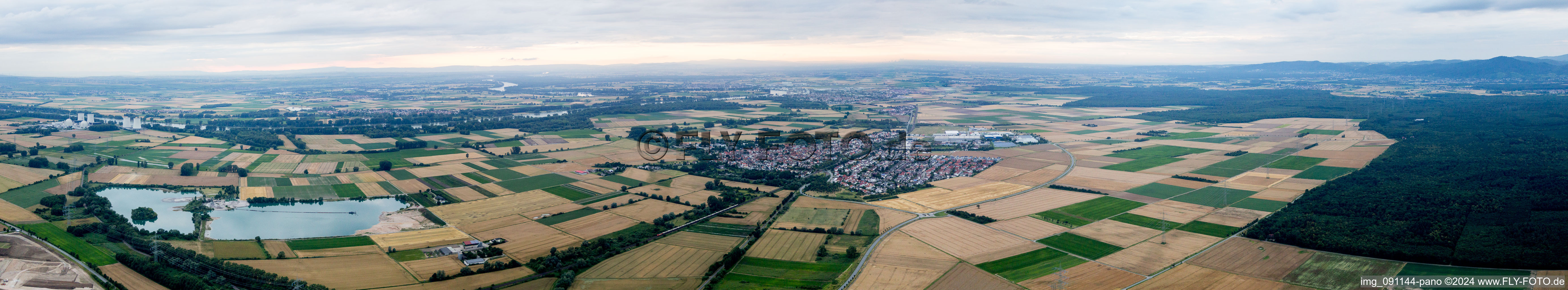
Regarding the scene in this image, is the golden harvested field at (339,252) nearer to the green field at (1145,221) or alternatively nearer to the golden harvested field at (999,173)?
the green field at (1145,221)

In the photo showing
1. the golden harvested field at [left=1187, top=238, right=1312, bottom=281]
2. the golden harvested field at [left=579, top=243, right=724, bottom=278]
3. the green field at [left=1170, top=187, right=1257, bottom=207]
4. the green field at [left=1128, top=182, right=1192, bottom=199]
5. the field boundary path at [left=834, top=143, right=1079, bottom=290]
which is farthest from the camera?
the green field at [left=1128, top=182, right=1192, bottom=199]

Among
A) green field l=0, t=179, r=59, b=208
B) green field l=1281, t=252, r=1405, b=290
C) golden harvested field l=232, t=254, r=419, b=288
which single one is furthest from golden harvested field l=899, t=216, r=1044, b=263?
green field l=0, t=179, r=59, b=208

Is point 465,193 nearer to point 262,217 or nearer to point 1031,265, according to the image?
point 262,217

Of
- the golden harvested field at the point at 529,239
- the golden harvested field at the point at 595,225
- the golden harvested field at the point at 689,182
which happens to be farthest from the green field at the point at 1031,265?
the golden harvested field at the point at 689,182

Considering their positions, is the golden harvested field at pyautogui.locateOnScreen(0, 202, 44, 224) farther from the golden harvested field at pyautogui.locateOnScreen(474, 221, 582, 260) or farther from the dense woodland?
the dense woodland

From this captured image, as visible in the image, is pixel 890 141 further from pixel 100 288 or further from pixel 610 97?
pixel 610 97

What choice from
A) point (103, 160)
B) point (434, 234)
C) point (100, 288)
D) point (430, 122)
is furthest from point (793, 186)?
point (430, 122)
